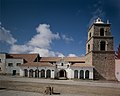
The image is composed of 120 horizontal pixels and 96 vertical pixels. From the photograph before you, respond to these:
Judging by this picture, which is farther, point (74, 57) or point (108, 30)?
point (74, 57)

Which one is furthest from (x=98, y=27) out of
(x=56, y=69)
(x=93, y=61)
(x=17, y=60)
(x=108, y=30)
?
(x=17, y=60)

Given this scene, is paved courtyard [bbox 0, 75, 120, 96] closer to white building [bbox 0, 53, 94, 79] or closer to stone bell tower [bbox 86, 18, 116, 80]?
stone bell tower [bbox 86, 18, 116, 80]

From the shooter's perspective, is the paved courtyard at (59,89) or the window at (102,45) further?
the window at (102,45)

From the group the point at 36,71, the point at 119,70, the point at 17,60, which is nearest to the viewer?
the point at 119,70

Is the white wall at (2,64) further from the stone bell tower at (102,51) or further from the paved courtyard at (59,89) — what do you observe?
the paved courtyard at (59,89)

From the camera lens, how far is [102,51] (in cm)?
3766

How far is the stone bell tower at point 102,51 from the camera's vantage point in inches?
1462

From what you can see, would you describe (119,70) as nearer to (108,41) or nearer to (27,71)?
(108,41)

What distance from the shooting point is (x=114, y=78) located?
3688 cm

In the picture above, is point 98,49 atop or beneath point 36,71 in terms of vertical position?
atop

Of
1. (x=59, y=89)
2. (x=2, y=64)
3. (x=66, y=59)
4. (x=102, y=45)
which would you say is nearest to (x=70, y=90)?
(x=59, y=89)

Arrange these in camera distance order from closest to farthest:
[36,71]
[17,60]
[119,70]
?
[119,70]
[36,71]
[17,60]

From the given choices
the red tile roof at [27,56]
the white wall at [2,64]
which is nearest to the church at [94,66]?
the red tile roof at [27,56]

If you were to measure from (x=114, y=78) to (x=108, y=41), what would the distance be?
736cm
